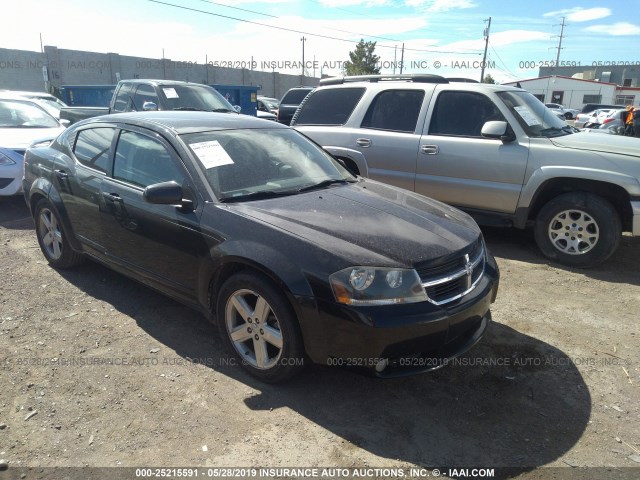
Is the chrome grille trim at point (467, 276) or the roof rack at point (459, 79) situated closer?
the chrome grille trim at point (467, 276)

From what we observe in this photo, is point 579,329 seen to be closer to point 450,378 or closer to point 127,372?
point 450,378

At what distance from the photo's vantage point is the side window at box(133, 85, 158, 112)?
918cm

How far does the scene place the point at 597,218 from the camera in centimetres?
500

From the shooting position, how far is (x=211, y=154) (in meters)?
3.46

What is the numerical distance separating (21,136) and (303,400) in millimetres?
7217

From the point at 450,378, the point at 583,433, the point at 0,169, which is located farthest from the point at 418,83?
the point at 0,169

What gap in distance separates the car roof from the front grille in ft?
6.66

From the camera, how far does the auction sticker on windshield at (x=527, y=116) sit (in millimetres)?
5459

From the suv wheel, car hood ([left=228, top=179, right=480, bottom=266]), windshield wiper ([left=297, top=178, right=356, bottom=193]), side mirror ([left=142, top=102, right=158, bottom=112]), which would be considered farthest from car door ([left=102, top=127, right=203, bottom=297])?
side mirror ([left=142, top=102, right=158, bottom=112])

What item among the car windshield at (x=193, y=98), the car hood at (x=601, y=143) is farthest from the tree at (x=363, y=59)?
the car hood at (x=601, y=143)

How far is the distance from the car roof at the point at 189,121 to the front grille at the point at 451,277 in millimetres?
2031

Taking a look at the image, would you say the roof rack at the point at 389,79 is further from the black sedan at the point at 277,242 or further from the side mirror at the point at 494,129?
the black sedan at the point at 277,242

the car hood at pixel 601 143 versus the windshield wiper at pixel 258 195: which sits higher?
the car hood at pixel 601 143

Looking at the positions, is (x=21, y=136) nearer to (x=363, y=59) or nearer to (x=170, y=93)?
(x=170, y=93)
